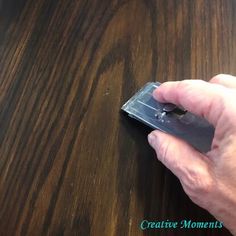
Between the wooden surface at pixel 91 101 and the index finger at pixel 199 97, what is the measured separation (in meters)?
0.06

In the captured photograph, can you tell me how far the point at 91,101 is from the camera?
441 millimetres

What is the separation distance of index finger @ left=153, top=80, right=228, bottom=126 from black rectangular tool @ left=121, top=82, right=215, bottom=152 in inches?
0.6

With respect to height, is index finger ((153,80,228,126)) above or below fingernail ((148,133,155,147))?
above

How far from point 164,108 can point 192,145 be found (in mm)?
63

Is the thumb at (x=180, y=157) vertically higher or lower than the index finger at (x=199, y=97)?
lower

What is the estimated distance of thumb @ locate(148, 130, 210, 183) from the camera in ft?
1.12

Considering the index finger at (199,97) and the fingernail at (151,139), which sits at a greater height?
the index finger at (199,97)

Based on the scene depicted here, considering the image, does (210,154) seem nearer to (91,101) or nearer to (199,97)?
(199,97)

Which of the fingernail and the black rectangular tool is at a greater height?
the black rectangular tool

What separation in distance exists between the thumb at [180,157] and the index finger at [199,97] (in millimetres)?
35

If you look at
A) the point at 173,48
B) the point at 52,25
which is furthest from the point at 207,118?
the point at 52,25

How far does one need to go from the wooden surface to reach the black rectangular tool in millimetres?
15

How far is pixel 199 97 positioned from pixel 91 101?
0.46 ft

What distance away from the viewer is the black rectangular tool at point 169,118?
371 millimetres
